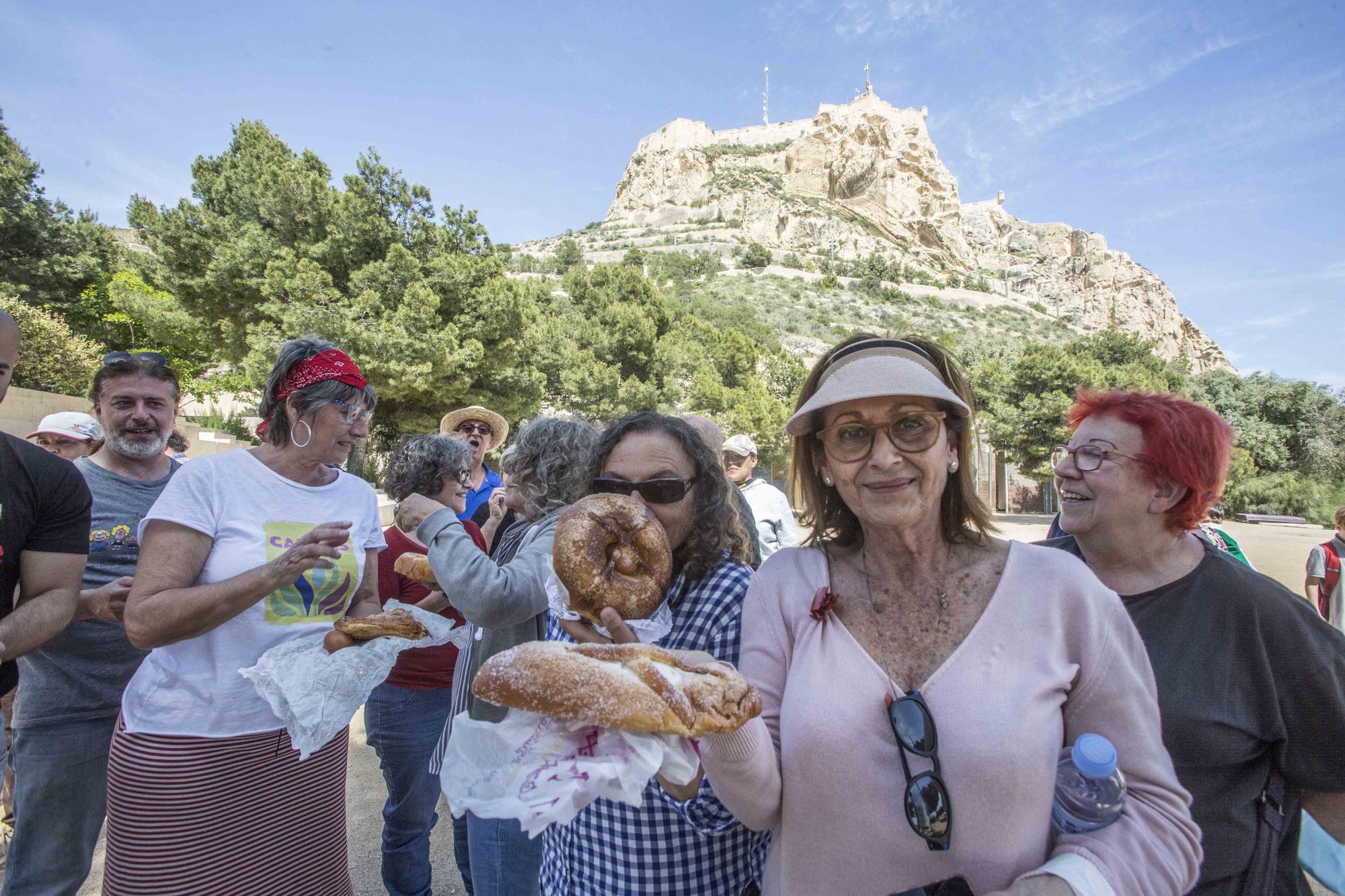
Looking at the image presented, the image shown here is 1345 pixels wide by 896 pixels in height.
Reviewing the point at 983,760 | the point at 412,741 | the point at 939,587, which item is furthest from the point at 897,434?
the point at 412,741

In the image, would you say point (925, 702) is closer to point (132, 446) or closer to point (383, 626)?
point (383, 626)

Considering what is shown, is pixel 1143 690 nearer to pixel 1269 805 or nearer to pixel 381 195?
pixel 1269 805

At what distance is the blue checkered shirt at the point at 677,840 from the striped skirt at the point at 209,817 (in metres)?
1.13

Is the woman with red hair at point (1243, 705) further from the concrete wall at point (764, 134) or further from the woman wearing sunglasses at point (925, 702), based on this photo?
the concrete wall at point (764, 134)

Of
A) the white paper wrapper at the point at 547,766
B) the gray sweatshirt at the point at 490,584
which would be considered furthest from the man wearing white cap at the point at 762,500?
the white paper wrapper at the point at 547,766

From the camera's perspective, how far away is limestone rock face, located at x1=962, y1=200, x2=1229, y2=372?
99.7 m

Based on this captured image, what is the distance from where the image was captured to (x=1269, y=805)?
173 cm

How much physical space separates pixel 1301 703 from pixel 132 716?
3.55 m

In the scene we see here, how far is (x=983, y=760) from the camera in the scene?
1.23m

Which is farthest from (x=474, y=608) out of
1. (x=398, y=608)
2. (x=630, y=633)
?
(x=630, y=633)

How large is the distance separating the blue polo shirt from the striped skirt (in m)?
2.86

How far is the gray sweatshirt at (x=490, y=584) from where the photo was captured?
217cm

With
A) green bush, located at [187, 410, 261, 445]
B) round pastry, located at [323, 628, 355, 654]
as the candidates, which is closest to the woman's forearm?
round pastry, located at [323, 628, 355, 654]

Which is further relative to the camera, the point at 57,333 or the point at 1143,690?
the point at 57,333
